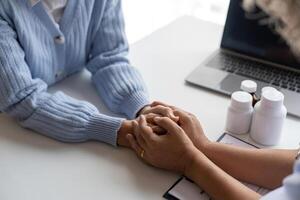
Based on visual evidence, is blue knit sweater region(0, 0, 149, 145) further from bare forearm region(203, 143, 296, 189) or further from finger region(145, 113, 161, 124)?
bare forearm region(203, 143, 296, 189)

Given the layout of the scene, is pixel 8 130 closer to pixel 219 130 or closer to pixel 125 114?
pixel 125 114

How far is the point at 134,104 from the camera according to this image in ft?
3.14

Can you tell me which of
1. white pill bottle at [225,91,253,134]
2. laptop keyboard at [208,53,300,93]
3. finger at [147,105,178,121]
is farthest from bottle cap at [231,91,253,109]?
laptop keyboard at [208,53,300,93]

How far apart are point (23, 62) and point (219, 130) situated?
43 centimetres

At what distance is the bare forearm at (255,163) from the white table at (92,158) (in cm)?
8

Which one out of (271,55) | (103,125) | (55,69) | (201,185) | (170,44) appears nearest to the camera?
(201,185)

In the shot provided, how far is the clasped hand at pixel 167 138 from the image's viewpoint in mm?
812

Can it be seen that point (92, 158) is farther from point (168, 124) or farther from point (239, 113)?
point (239, 113)

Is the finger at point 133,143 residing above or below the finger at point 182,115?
below

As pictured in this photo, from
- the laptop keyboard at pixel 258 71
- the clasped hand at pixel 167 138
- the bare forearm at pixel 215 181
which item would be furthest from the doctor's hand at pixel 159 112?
the laptop keyboard at pixel 258 71

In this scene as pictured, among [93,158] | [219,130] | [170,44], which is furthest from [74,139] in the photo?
[170,44]

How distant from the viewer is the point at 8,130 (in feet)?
2.96

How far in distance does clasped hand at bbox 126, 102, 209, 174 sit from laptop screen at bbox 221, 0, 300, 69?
363mm

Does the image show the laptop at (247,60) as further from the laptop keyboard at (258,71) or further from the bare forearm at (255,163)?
the bare forearm at (255,163)
